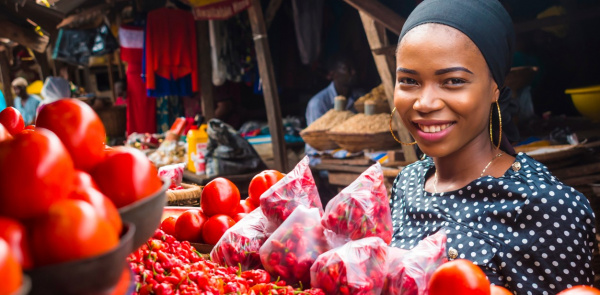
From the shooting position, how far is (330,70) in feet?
23.0

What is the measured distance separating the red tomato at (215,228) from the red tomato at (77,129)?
3.13ft

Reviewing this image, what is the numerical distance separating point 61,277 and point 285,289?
65 cm

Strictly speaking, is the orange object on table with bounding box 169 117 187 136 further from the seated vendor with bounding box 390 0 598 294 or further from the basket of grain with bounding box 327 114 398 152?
the seated vendor with bounding box 390 0 598 294

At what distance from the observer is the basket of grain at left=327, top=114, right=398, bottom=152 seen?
476 centimetres

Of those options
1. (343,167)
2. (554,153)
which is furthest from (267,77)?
(554,153)

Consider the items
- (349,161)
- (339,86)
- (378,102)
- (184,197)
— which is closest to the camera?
(184,197)

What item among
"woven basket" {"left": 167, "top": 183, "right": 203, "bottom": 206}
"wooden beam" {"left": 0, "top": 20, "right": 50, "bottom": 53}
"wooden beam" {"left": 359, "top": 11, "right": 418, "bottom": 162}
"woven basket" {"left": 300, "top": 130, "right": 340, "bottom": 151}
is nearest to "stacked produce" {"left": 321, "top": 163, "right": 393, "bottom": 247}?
"woven basket" {"left": 167, "top": 183, "right": 203, "bottom": 206}

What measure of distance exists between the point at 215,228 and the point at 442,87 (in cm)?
96

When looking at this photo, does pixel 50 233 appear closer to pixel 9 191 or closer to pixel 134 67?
pixel 9 191

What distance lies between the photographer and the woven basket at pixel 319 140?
557 cm

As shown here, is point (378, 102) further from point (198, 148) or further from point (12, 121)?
point (12, 121)

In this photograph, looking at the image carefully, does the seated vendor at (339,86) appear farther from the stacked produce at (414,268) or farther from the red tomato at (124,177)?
the red tomato at (124,177)

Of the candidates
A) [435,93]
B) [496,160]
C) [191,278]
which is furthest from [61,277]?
[496,160]

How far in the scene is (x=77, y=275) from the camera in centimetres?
63
